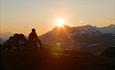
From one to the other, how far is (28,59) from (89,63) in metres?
2.86

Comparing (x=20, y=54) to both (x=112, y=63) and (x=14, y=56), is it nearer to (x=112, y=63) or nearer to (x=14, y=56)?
(x=14, y=56)

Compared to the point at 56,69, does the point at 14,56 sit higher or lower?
higher

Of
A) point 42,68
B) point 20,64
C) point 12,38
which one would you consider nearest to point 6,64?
point 20,64

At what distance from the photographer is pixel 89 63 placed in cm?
1319

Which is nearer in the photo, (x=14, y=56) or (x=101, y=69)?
(x=101, y=69)

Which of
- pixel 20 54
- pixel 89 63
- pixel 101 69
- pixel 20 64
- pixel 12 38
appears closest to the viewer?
pixel 101 69

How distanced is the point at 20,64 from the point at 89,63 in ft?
9.93

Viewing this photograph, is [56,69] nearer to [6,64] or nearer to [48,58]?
[48,58]

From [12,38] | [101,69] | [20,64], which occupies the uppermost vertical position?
[12,38]

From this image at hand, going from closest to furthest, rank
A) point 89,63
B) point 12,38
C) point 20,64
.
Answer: point 89,63
point 20,64
point 12,38

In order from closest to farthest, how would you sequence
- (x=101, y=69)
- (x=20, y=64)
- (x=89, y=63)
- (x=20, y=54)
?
(x=101, y=69), (x=89, y=63), (x=20, y=64), (x=20, y=54)

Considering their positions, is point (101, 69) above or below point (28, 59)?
below

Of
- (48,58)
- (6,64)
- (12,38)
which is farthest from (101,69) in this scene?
(12,38)

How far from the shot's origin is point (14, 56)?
48.9ft
